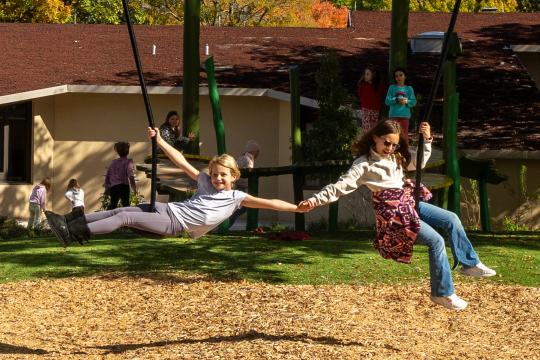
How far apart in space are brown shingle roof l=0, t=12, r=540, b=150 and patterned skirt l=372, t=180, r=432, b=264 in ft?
43.1

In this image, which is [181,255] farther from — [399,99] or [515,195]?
[515,195]

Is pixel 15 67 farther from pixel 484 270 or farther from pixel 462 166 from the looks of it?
pixel 484 270

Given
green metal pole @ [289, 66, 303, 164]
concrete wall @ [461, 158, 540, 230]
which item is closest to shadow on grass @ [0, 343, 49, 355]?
green metal pole @ [289, 66, 303, 164]

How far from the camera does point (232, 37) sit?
2795 cm

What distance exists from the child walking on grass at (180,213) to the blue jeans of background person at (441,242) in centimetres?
103

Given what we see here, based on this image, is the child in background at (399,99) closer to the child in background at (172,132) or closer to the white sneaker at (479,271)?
the child in background at (172,132)

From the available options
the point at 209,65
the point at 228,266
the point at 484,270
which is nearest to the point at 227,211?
the point at 484,270

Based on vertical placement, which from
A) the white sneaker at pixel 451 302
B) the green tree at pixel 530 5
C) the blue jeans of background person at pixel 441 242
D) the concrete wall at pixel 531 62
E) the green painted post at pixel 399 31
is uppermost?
the green tree at pixel 530 5

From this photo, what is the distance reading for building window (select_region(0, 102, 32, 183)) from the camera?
25438mm

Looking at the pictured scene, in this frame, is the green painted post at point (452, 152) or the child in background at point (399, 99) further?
the green painted post at point (452, 152)

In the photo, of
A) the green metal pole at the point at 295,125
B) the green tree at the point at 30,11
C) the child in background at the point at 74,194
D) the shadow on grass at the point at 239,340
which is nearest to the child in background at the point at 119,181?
the green metal pole at the point at 295,125

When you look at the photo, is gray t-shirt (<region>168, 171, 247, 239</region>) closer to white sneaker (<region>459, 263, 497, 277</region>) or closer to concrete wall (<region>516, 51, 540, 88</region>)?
white sneaker (<region>459, 263, 497, 277</region>)

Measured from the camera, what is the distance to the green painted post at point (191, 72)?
1822cm

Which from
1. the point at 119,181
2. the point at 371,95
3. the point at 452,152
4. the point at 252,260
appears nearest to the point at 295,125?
the point at 371,95
